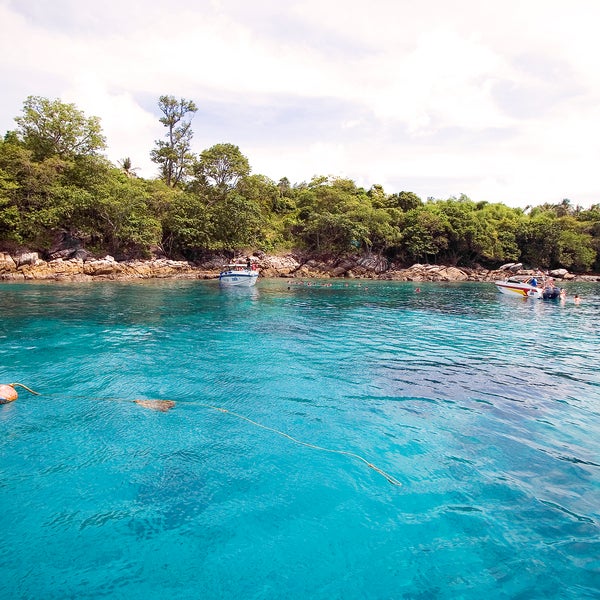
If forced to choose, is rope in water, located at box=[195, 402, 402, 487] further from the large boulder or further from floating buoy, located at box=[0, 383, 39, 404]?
the large boulder

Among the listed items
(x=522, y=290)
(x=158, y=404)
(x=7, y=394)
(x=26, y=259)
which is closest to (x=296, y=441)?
(x=158, y=404)

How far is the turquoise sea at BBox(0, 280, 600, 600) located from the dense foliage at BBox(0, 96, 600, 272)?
33.4 metres

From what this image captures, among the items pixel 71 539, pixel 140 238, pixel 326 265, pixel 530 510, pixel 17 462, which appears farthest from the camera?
pixel 326 265

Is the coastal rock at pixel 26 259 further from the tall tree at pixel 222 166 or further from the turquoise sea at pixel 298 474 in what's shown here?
the turquoise sea at pixel 298 474

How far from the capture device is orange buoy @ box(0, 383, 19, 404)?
8055 millimetres

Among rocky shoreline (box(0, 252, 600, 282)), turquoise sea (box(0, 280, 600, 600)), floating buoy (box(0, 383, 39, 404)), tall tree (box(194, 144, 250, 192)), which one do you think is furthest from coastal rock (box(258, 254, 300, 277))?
floating buoy (box(0, 383, 39, 404))

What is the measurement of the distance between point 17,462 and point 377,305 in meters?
22.3

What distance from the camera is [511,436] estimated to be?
697 centimetres

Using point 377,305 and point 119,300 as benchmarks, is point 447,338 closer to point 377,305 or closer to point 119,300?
point 377,305

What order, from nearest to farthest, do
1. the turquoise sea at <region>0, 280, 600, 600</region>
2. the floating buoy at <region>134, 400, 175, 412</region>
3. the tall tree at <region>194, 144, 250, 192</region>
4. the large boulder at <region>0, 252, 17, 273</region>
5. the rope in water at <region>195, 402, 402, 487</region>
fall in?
the turquoise sea at <region>0, 280, 600, 600</region>
the rope in water at <region>195, 402, 402, 487</region>
the floating buoy at <region>134, 400, 175, 412</region>
the large boulder at <region>0, 252, 17, 273</region>
the tall tree at <region>194, 144, 250, 192</region>

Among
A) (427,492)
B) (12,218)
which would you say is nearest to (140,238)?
(12,218)

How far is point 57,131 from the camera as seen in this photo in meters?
41.3

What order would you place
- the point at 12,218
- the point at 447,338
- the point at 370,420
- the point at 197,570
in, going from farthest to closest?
the point at 12,218 → the point at 447,338 → the point at 370,420 → the point at 197,570

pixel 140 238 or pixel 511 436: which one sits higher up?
pixel 140 238
